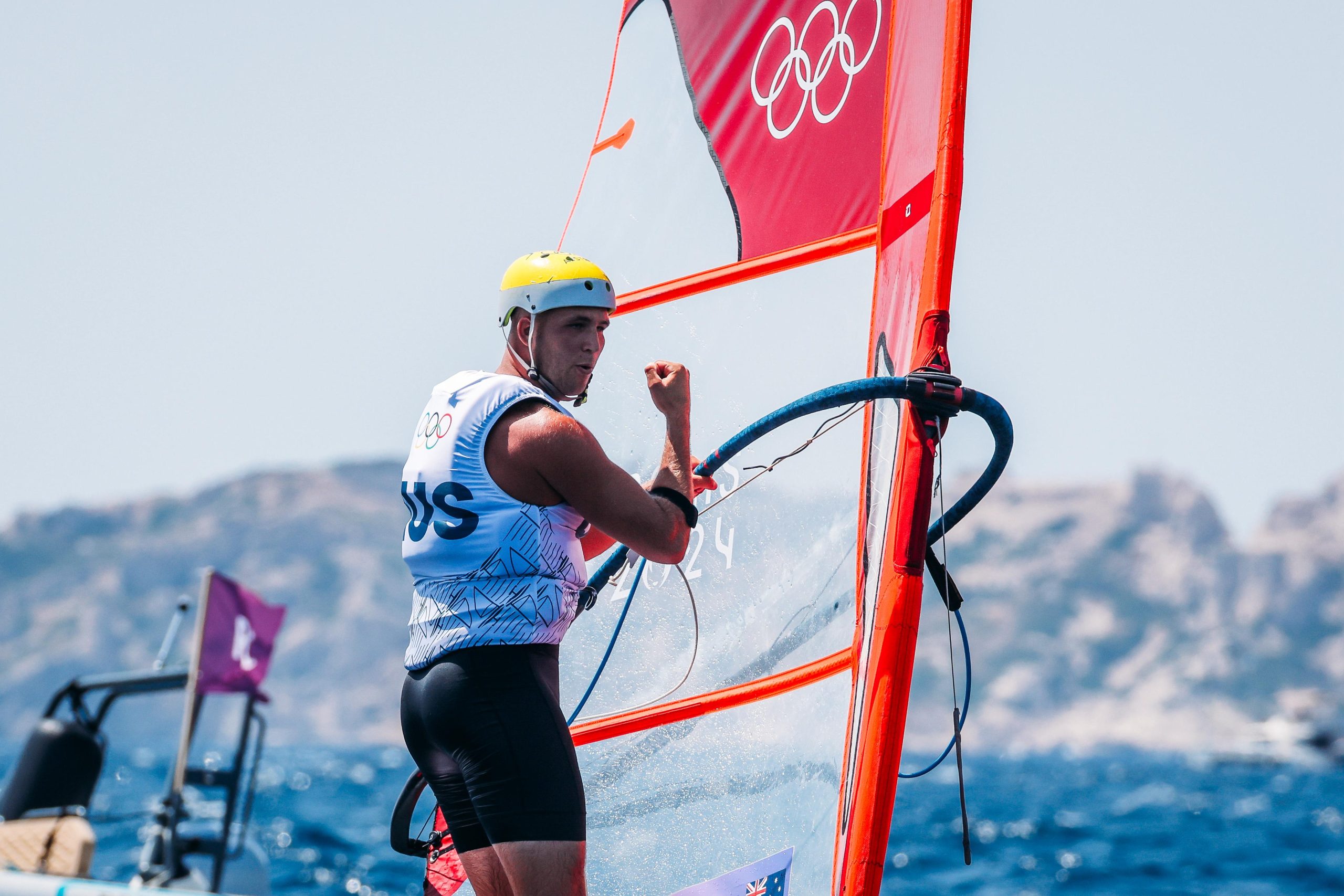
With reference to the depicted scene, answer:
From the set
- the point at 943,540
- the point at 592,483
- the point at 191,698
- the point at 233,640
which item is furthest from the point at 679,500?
the point at 233,640

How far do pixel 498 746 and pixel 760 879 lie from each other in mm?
1154

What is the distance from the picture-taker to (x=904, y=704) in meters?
3.10

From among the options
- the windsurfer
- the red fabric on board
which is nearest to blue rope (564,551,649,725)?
the red fabric on board

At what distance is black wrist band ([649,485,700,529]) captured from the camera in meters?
2.58

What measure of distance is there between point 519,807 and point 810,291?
196 centimetres

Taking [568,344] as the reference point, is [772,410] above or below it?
above

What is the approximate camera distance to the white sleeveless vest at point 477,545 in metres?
2.57

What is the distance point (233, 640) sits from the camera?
959 cm

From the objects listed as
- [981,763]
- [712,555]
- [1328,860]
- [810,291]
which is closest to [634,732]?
[712,555]

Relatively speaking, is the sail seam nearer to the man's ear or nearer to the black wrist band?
the man's ear

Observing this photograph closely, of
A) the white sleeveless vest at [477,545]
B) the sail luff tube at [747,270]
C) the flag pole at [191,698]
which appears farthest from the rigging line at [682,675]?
the flag pole at [191,698]

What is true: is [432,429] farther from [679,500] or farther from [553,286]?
[679,500]

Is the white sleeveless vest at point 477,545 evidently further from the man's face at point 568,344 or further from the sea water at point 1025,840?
the sea water at point 1025,840

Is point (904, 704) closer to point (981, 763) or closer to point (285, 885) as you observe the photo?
point (285, 885)
